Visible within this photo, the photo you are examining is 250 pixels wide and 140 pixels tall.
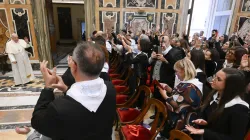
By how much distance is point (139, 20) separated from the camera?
24.7ft

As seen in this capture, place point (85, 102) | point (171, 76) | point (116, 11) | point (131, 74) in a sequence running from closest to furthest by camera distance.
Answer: point (85, 102) < point (171, 76) < point (131, 74) < point (116, 11)

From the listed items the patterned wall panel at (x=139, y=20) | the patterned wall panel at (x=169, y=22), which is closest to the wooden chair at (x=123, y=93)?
the patterned wall panel at (x=139, y=20)

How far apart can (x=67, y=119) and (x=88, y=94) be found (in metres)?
0.21

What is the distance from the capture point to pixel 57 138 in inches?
46.0

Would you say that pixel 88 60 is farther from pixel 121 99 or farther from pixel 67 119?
pixel 121 99

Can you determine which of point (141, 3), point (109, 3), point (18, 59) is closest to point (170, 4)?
point (141, 3)

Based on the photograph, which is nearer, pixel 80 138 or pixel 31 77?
pixel 80 138

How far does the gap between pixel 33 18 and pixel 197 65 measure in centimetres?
660

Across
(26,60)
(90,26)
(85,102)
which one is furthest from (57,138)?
(90,26)

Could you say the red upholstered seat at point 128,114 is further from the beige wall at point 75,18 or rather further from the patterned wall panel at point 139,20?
the beige wall at point 75,18

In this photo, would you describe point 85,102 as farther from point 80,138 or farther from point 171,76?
point 171,76

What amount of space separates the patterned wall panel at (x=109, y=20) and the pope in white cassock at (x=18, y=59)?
3211 millimetres

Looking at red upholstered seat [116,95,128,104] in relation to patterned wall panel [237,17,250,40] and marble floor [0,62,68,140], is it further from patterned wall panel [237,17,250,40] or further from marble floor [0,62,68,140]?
patterned wall panel [237,17,250,40]

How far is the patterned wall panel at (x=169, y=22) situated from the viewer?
7618 mm
